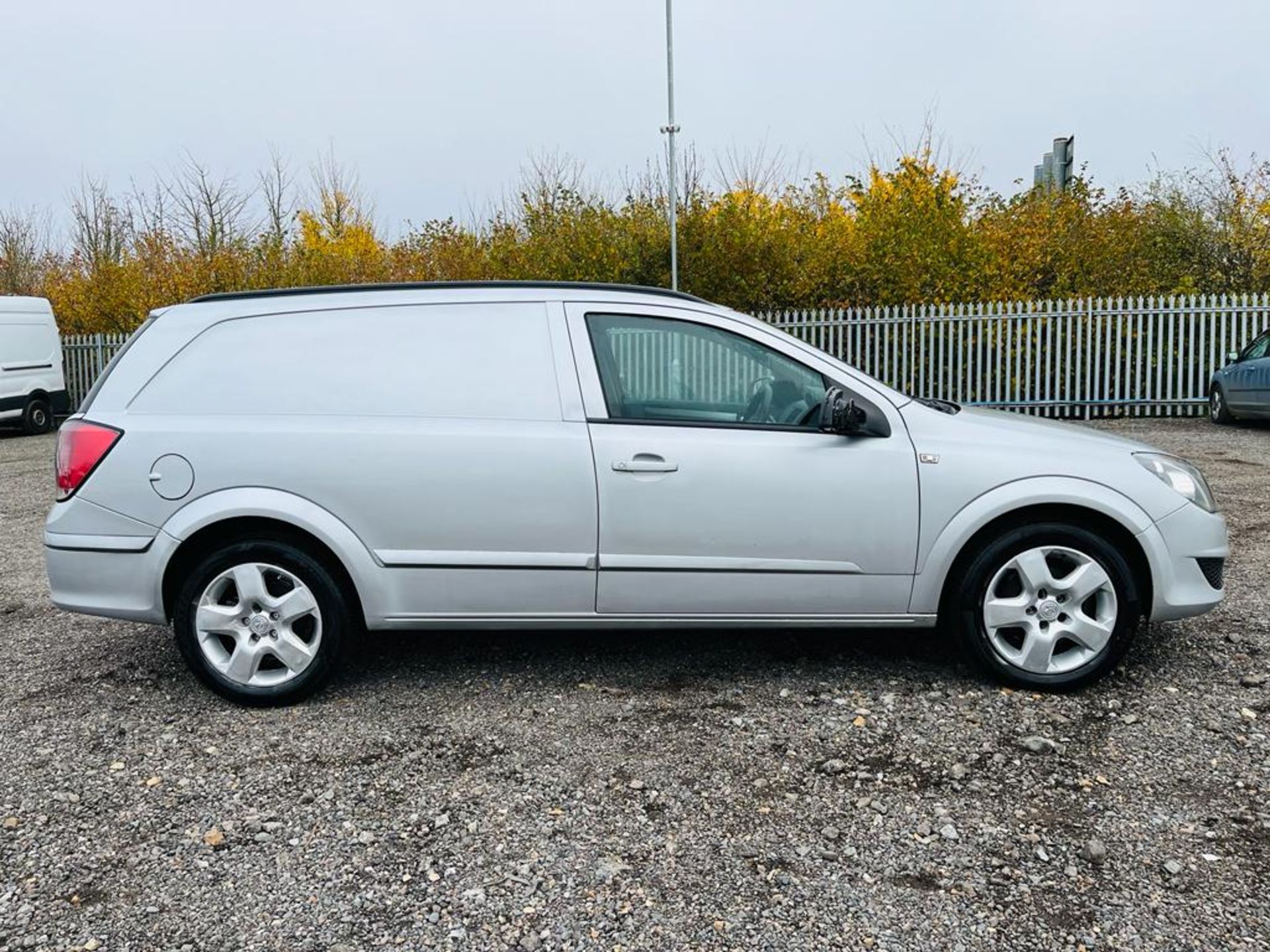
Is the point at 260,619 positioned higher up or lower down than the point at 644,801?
higher up

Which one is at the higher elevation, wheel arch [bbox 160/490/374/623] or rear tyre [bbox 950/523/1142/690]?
wheel arch [bbox 160/490/374/623]

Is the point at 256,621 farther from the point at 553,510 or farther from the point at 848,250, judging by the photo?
the point at 848,250

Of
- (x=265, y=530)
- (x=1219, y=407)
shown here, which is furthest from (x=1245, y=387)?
(x=265, y=530)

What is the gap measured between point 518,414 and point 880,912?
223 centimetres

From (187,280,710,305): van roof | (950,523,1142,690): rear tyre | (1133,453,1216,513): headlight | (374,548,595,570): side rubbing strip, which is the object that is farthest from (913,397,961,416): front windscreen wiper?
(374,548,595,570): side rubbing strip

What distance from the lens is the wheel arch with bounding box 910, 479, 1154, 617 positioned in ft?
13.4

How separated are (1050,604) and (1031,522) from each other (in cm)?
32

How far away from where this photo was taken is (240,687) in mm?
4148

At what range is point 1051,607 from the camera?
4.10 m

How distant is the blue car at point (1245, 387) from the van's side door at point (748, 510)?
11.4m

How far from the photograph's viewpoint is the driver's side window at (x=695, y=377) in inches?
165

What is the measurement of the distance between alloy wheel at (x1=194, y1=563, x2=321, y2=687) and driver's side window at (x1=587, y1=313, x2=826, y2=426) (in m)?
1.41

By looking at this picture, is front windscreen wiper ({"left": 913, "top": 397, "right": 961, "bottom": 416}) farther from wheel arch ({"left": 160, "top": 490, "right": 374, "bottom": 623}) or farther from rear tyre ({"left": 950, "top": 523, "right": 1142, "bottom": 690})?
wheel arch ({"left": 160, "top": 490, "right": 374, "bottom": 623})

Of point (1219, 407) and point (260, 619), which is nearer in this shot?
point (260, 619)
